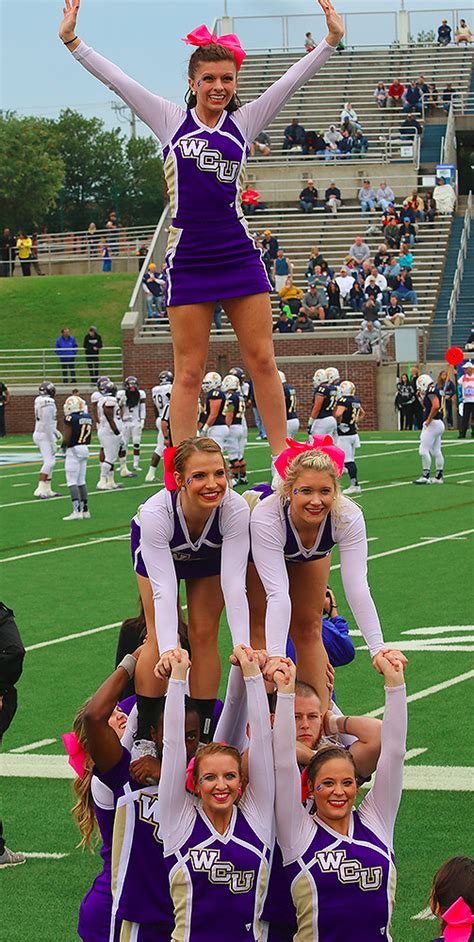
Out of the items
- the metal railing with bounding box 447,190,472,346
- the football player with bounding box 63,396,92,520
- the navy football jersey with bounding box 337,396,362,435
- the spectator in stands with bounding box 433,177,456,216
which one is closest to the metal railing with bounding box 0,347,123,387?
the metal railing with bounding box 447,190,472,346

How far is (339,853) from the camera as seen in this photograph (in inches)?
182

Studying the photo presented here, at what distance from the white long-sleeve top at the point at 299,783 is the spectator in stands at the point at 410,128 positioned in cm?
4213

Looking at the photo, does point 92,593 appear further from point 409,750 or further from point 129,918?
point 129,918

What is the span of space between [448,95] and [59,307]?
1449cm

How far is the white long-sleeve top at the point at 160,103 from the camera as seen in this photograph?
574cm

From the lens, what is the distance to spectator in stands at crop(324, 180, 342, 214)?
42156 mm

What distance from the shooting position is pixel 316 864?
4.59 m

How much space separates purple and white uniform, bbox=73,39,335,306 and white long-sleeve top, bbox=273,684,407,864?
6.23ft

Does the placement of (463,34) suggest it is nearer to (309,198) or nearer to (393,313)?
(309,198)

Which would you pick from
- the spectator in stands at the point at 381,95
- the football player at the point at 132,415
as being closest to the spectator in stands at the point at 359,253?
the spectator in stands at the point at 381,95

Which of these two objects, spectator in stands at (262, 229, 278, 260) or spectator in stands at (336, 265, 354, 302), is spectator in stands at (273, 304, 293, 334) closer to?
spectator in stands at (336, 265, 354, 302)

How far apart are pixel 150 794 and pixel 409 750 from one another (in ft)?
13.1

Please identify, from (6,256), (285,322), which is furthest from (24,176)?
(285,322)

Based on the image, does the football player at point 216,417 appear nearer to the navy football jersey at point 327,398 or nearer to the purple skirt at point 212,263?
the navy football jersey at point 327,398
